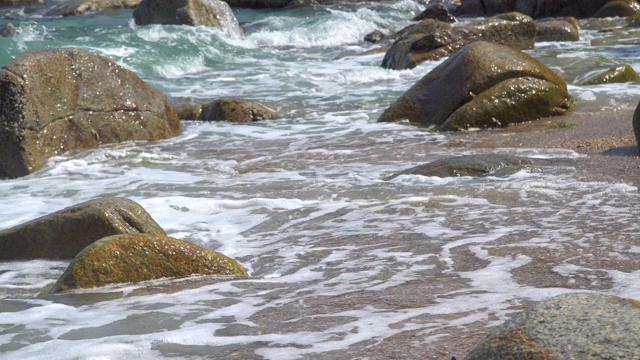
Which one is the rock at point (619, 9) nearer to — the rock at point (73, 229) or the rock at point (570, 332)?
the rock at point (73, 229)

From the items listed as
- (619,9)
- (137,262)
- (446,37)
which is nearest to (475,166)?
(137,262)

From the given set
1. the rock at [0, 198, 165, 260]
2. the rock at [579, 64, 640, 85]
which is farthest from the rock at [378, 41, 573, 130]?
the rock at [0, 198, 165, 260]

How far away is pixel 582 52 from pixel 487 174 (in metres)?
10.0

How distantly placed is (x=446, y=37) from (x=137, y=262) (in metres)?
11.6

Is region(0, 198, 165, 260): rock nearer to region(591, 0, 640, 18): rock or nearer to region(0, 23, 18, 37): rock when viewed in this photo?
region(0, 23, 18, 37): rock

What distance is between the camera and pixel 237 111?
1213 centimetres

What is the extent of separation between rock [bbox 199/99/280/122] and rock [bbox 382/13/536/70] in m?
4.29

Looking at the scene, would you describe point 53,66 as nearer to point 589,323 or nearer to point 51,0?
point 589,323

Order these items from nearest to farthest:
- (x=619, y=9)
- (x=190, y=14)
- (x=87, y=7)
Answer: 1. (x=190, y=14)
2. (x=619, y=9)
3. (x=87, y=7)

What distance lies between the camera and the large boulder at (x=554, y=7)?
24469 mm

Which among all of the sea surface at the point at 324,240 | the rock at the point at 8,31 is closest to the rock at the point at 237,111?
the sea surface at the point at 324,240

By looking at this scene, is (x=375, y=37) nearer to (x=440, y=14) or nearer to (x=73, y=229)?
(x=440, y=14)

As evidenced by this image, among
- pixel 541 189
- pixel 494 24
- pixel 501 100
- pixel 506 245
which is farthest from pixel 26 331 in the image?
pixel 494 24

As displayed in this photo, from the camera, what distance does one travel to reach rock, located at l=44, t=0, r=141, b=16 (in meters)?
31.9
